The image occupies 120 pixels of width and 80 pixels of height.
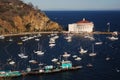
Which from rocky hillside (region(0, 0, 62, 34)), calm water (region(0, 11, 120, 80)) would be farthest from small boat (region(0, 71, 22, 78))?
rocky hillside (region(0, 0, 62, 34))

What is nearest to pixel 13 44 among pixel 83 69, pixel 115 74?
pixel 83 69

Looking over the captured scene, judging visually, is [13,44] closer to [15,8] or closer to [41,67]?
[41,67]

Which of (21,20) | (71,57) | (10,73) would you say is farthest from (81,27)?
(10,73)

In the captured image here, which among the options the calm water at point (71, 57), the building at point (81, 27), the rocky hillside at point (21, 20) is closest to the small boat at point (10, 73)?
the calm water at point (71, 57)

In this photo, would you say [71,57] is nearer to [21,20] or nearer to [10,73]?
[10,73]

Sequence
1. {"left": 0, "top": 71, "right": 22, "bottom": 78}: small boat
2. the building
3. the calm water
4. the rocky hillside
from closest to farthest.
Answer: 1. {"left": 0, "top": 71, "right": 22, "bottom": 78}: small boat
2. the calm water
3. the rocky hillside
4. the building

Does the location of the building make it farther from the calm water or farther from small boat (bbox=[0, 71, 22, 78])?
small boat (bbox=[0, 71, 22, 78])

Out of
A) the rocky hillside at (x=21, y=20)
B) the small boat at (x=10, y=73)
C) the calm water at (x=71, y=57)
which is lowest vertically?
the calm water at (x=71, y=57)

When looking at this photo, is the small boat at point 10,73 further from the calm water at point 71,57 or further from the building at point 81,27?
the building at point 81,27

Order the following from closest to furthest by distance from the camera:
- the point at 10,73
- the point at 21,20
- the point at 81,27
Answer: the point at 10,73 → the point at 81,27 → the point at 21,20
